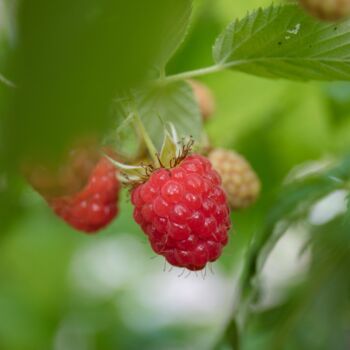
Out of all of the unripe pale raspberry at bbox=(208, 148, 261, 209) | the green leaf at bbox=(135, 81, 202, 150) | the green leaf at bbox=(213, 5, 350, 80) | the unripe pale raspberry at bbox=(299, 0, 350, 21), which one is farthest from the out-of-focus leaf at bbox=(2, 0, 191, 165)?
the unripe pale raspberry at bbox=(208, 148, 261, 209)

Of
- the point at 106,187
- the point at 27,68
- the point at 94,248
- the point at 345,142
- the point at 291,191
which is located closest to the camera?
the point at 27,68

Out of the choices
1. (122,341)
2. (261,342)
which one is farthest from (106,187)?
(122,341)

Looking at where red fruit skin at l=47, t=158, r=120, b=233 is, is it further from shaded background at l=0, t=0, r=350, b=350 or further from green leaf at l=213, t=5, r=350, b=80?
green leaf at l=213, t=5, r=350, b=80

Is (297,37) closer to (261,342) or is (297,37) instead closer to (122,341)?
(261,342)

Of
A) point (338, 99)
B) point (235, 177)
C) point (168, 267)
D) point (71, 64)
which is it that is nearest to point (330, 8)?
point (71, 64)

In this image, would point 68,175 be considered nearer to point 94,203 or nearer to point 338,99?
point 94,203

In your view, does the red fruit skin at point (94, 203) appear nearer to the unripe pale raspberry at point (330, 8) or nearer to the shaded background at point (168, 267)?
the shaded background at point (168, 267)
